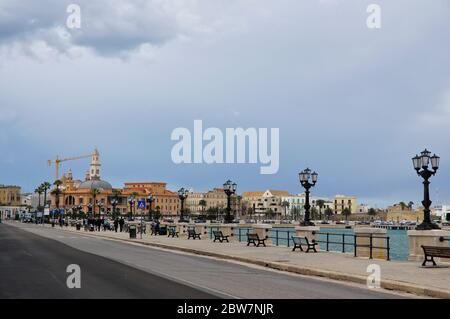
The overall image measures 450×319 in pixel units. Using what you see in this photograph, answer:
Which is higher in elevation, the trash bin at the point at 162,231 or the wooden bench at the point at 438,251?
the wooden bench at the point at 438,251

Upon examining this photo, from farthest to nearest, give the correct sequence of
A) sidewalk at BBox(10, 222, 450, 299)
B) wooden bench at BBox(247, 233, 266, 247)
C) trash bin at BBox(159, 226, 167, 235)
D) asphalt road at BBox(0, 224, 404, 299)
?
trash bin at BBox(159, 226, 167, 235), wooden bench at BBox(247, 233, 266, 247), sidewalk at BBox(10, 222, 450, 299), asphalt road at BBox(0, 224, 404, 299)

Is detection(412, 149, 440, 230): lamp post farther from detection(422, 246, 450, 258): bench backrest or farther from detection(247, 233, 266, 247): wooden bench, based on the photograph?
detection(247, 233, 266, 247): wooden bench

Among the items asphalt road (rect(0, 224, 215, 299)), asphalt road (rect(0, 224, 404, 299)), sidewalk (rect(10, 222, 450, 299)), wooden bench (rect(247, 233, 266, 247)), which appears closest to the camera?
asphalt road (rect(0, 224, 215, 299))

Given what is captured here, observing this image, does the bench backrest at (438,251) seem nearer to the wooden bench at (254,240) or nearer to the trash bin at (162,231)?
the wooden bench at (254,240)

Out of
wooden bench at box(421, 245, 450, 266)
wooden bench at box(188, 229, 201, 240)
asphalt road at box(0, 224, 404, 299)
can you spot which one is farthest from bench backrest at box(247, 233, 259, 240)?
wooden bench at box(421, 245, 450, 266)

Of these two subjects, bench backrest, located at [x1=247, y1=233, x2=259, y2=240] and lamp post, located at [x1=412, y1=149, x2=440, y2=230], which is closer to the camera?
lamp post, located at [x1=412, y1=149, x2=440, y2=230]

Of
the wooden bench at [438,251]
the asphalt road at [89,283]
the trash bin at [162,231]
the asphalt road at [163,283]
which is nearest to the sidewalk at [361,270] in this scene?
the wooden bench at [438,251]

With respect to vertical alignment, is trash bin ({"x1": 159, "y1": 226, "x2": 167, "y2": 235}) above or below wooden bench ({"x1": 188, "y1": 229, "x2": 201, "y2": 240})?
below

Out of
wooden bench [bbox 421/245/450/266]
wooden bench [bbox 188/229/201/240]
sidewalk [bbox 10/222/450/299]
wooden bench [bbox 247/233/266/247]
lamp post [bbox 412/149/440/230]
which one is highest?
lamp post [bbox 412/149/440/230]

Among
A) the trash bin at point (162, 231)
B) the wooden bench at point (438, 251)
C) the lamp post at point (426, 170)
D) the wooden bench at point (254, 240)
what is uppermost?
the lamp post at point (426, 170)

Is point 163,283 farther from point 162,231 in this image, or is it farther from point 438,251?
point 162,231

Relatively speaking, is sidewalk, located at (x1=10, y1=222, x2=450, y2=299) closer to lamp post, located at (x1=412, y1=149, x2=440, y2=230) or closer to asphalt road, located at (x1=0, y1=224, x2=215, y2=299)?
lamp post, located at (x1=412, y1=149, x2=440, y2=230)
